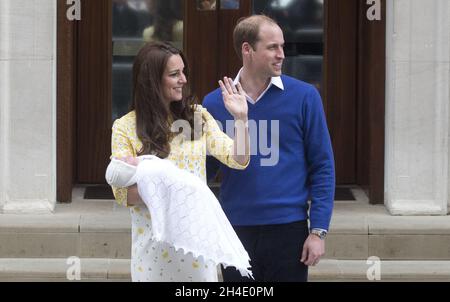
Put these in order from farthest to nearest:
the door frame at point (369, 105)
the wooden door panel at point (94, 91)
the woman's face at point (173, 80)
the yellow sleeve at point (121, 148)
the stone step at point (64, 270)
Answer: the wooden door panel at point (94, 91)
the door frame at point (369, 105)
the stone step at point (64, 270)
the woman's face at point (173, 80)
the yellow sleeve at point (121, 148)

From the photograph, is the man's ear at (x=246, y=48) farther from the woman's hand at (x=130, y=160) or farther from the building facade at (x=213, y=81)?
the building facade at (x=213, y=81)

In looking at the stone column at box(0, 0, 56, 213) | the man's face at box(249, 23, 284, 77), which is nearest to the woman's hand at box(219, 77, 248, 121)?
the man's face at box(249, 23, 284, 77)

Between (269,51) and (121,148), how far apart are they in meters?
0.88

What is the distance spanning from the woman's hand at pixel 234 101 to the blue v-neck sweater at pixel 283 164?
28 centimetres

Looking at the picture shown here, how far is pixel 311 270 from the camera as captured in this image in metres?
8.07

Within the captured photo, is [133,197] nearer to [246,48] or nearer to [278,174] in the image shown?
[278,174]

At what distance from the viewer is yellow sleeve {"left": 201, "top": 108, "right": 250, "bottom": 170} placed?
4.19 meters

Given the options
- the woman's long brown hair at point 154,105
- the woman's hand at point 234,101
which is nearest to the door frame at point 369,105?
the woman's hand at point 234,101

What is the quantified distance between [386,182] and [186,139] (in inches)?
200

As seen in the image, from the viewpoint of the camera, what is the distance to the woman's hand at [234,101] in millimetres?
4191

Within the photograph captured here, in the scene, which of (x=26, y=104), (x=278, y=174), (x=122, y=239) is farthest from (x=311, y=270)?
(x=278, y=174)

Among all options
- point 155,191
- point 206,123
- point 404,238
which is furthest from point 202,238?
point 404,238

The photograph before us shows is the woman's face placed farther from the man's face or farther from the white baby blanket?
the man's face

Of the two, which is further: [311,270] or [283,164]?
[311,270]
